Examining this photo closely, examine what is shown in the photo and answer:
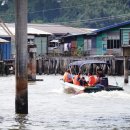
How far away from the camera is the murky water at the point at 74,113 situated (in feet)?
56.1

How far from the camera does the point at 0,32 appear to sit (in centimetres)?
6178

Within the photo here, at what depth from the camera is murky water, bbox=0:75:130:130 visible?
1711 cm

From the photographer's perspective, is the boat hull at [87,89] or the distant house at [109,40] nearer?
the boat hull at [87,89]

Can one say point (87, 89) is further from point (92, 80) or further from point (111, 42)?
point (111, 42)

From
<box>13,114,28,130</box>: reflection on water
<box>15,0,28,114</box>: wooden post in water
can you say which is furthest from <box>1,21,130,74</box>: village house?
<box>15,0,28,114</box>: wooden post in water

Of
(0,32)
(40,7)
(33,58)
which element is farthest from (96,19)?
(33,58)

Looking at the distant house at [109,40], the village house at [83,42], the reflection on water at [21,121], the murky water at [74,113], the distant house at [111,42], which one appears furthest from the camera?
the distant house at [109,40]

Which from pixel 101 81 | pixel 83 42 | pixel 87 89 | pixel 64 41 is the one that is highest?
pixel 64 41

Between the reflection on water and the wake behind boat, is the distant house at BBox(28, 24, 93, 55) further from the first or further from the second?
the reflection on water

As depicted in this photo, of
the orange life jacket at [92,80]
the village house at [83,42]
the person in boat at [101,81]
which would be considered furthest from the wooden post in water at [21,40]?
the village house at [83,42]

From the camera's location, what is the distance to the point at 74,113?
20594 millimetres

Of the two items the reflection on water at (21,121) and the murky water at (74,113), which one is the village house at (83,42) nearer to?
the murky water at (74,113)

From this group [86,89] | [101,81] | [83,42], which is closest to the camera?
[86,89]

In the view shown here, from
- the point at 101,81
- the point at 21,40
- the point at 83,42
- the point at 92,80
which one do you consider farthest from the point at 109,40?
the point at 21,40
